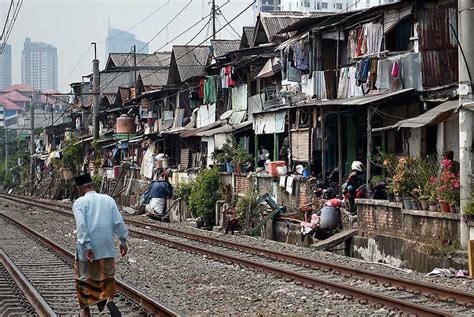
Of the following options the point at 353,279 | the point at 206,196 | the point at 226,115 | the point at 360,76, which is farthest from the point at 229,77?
the point at 353,279

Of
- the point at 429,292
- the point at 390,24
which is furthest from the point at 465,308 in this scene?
the point at 390,24

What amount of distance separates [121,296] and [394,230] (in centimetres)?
798

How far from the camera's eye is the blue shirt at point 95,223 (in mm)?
9391

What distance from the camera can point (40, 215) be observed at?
40.5m

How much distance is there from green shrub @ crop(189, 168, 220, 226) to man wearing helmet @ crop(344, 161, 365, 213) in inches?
313

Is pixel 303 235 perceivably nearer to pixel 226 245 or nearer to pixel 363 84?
pixel 226 245

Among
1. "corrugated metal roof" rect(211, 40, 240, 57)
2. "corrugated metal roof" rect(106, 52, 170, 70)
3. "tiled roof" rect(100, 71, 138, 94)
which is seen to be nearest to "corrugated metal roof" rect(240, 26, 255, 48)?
"corrugated metal roof" rect(211, 40, 240, 57)

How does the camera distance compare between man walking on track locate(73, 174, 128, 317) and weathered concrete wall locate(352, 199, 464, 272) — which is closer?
man walking on track locate(73, 174, 128, 317)

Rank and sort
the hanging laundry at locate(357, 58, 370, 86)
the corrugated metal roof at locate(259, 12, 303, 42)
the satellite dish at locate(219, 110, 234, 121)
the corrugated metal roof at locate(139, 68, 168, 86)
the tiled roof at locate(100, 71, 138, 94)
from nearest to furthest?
1. the hanging laundry at locate(357, 58, 370, 86)
2. the corrugated metal roof at locate(259, 12, 303, 42)
3. the satellite dish at locate(219, 110, 234, 121)
4. the corrugated metal roof at locate(139, 68, 168, 86)
5. the tiled roof at locate(100, 71, 138, 94)

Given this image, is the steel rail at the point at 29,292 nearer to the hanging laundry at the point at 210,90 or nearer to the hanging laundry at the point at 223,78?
the hanging laundry at the point at 223,78

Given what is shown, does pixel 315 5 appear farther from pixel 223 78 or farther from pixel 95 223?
pixel 95 223

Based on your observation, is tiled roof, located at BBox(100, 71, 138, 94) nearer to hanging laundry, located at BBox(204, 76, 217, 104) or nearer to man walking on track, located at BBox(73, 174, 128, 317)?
hanging laundry, located at BBox(204, 76, 217, 104)

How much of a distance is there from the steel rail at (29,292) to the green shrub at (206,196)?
529 inches

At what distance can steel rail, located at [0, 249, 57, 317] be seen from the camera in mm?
11305
